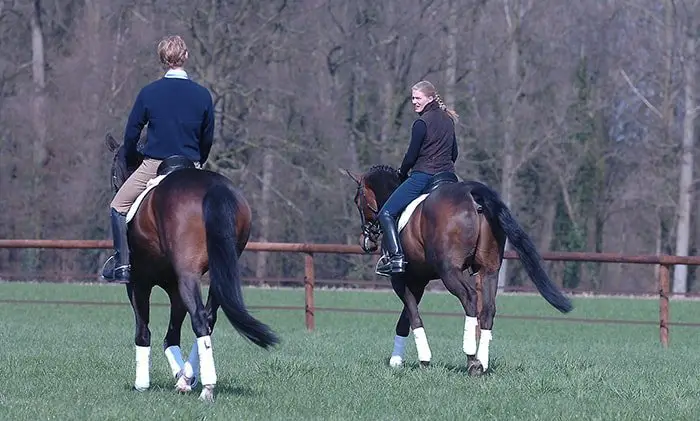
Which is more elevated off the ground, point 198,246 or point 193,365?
point 198,246

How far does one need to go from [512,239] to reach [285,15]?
2955 centimetres

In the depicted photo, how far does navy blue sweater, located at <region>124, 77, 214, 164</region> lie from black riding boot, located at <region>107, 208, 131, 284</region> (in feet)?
1.67

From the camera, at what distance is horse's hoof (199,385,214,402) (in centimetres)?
853

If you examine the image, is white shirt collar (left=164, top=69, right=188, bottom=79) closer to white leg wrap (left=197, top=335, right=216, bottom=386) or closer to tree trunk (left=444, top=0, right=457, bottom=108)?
white leg wrap (left=197, top=335, right=216, bottom=386)

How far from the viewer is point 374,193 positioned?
12.4 metres

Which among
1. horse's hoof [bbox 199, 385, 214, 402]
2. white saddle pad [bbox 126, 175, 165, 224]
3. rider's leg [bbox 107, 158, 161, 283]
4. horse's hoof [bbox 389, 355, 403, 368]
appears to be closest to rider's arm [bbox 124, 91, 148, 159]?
rider's leg [bbox 107, 158, 161, 283]

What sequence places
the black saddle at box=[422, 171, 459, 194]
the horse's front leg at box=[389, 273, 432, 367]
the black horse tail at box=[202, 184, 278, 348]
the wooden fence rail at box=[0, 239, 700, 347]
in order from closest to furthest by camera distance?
the black horse tail at box=[202, 184, 278, 348]
the black saddle at box=[422, 171, 459, 194]
the horse's front leg at box=[389, 273, 432, 367]
the wooden fence rail at box=[0, 239, 700, 347]

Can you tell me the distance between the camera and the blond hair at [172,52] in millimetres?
9164

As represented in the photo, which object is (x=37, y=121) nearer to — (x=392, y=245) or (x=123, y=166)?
(x=392, y=245)

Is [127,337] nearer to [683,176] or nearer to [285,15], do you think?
[285,15]

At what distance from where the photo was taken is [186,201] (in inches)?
340

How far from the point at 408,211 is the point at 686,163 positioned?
3318cm

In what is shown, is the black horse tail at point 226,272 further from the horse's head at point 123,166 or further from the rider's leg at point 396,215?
the rider's leg at point 396,215

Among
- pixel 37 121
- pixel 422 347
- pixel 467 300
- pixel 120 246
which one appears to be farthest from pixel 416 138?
pixel 37 121
